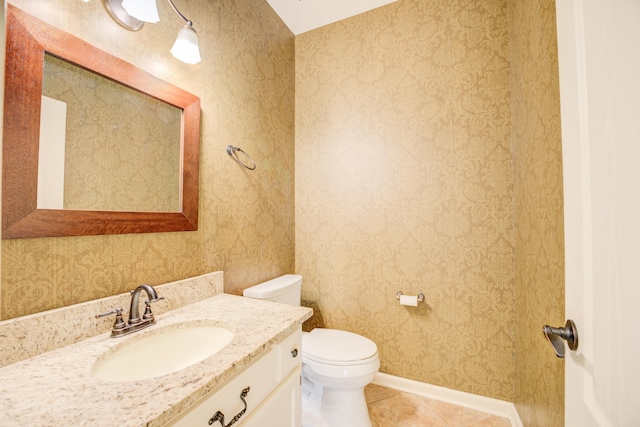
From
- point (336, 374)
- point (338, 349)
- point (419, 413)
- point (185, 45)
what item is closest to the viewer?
point (185, 45)

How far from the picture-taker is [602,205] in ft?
1.37

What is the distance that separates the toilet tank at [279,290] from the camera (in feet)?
4.65

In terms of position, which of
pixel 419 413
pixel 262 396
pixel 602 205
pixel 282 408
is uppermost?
pixel 602 205

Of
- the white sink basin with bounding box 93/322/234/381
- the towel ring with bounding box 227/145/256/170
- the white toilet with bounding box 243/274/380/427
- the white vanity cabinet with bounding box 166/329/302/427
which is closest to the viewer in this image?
the white vanity cabinet with bounding box 166/329/302/427

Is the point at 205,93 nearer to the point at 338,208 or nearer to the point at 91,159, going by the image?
the point at 91,159

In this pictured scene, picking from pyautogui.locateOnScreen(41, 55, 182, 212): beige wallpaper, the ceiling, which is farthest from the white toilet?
the ceiling

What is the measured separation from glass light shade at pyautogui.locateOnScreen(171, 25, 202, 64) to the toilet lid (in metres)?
1.52

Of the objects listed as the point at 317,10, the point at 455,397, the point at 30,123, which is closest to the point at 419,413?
the point at 455,397

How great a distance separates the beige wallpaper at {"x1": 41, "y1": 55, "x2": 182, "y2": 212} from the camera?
0.79 m

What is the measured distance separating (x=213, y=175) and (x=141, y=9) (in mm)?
665

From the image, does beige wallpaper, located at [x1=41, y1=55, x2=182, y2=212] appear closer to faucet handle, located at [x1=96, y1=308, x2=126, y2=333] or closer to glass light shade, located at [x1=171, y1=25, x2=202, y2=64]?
glass light shade, located at [x1=171, y1=25, x2=202, y2=64]

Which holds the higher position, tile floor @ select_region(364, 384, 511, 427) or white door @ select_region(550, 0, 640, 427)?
white door @ select_region(550, 0, 640, 427)

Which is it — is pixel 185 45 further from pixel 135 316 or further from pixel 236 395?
pixel 236 395

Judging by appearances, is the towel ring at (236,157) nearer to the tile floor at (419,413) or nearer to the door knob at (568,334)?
the door knob at (568,334)
